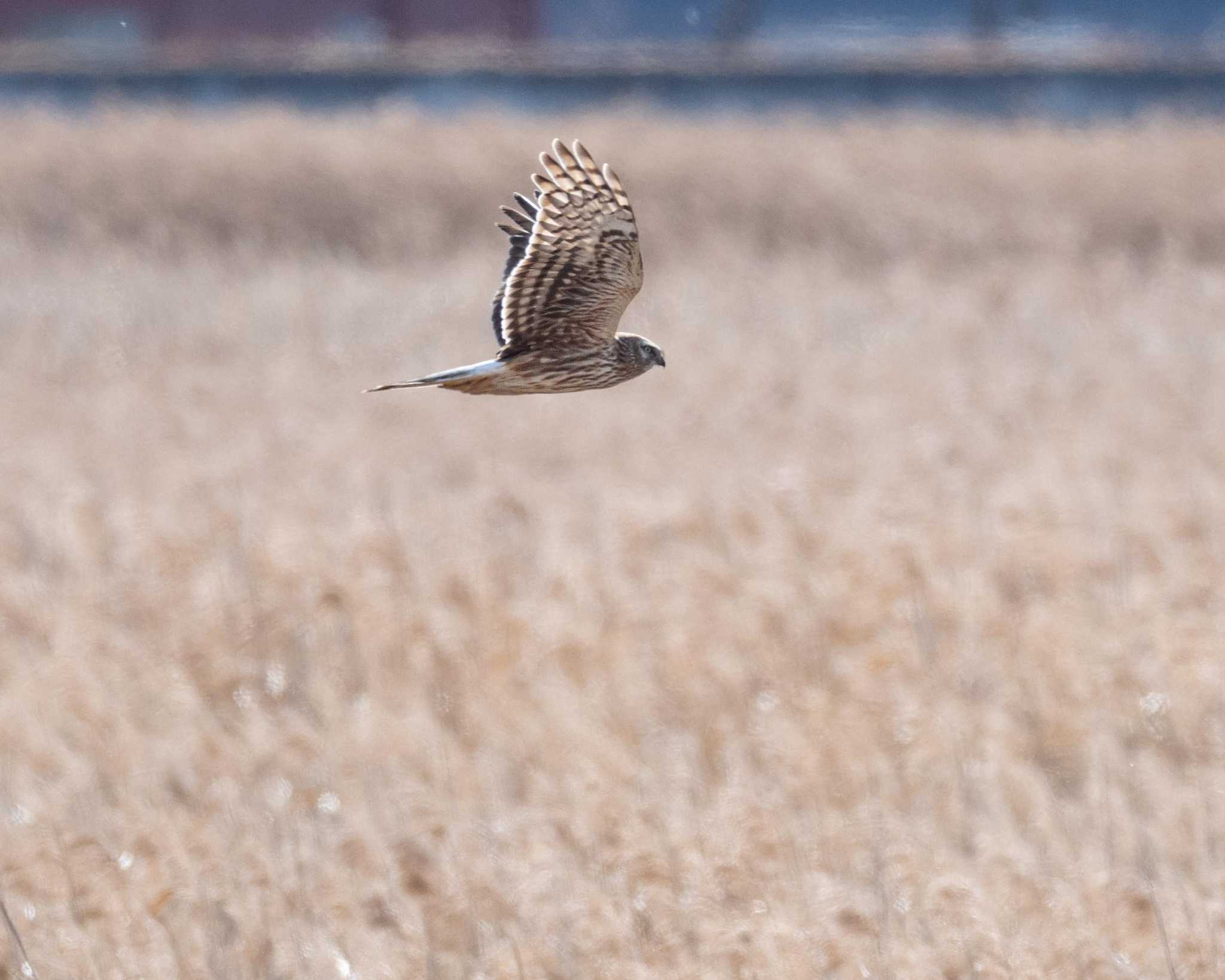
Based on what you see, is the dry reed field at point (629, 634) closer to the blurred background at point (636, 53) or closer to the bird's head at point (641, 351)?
the bird's head at point (641, 351)

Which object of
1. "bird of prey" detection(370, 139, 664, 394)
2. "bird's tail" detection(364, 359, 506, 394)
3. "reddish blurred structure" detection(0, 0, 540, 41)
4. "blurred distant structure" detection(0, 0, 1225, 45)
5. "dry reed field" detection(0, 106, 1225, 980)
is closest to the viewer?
"bird's tail" detection(364, 359, 506, 394)

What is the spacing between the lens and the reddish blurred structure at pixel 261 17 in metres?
34.9

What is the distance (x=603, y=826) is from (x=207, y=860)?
1.15 metres

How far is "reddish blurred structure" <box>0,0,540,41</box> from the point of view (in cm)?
3494

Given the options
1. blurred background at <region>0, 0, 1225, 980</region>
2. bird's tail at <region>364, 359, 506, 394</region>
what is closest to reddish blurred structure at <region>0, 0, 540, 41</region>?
blurred background at <region>0, 0, 1225, 980</region>

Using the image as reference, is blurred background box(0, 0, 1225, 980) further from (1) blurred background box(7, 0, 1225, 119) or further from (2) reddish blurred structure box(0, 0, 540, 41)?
(2) reddish blurred structure box(0, 0, 540, 41)

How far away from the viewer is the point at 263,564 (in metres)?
7.85

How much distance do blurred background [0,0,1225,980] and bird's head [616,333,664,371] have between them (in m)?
2.57

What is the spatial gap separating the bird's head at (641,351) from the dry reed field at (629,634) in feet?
8.43

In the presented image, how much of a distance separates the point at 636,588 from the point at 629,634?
421 millimetres

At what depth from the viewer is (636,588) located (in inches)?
301

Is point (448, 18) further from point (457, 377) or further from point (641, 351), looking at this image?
point (457, 377)

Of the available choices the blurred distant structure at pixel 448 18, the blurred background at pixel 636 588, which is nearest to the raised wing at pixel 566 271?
the blurred background at pixel 636 588

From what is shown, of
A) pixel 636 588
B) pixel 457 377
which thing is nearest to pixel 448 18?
pixel 636 588
